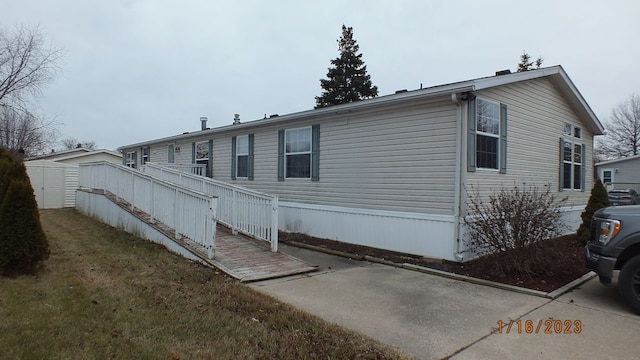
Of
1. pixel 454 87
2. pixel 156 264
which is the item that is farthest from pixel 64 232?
pixel 454 87

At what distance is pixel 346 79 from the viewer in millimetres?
34938

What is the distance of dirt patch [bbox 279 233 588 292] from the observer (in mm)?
5875

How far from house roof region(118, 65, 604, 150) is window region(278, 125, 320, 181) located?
1.40 feet

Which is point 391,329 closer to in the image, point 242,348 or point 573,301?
point 242,348

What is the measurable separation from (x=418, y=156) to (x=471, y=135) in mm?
1082

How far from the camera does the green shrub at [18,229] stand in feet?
17.3

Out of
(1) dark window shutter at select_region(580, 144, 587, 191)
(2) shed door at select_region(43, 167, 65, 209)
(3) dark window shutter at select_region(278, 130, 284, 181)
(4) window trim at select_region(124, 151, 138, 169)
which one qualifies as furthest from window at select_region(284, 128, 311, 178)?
(4) window trim at select_region(124, 151, 138, 169)

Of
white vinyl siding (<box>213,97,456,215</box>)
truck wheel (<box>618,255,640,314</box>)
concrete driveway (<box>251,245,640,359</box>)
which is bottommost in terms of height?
concrete driveway (<box>251,245,640,359</box>)

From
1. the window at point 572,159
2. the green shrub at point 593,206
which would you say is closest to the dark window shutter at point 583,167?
the window at point 572,159

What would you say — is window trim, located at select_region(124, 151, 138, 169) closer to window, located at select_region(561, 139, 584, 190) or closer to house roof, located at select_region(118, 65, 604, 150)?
house roof, located at select_region(118, 65, 604, 150)

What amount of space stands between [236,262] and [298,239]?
2906 mm

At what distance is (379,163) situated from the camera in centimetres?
841

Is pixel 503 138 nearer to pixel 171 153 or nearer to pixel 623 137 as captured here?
pixel 171 153

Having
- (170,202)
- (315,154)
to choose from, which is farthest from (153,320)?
(315,154)
